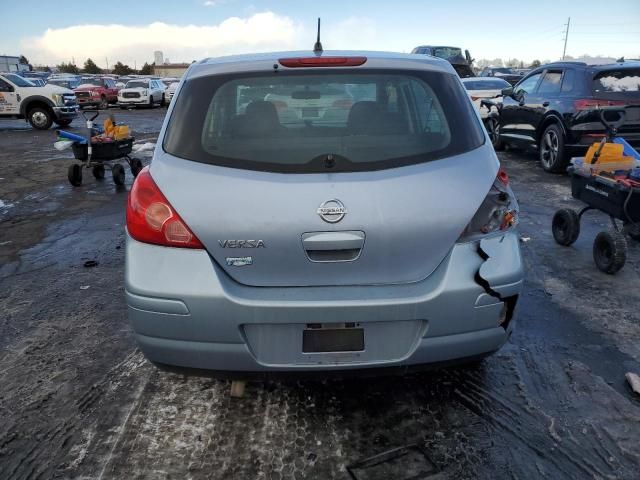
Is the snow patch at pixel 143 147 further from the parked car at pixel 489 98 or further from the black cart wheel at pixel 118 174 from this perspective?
the parked car at pixel 489 98

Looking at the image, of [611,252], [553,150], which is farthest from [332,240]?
[553,150]

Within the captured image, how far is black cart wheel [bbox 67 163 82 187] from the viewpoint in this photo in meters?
8.51

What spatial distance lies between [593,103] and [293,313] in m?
7.67

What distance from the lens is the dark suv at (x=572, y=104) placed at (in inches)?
312

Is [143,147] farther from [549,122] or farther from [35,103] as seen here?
[549,122]

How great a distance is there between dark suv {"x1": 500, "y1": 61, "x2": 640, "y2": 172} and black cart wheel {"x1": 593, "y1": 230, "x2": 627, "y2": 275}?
4.04 meters

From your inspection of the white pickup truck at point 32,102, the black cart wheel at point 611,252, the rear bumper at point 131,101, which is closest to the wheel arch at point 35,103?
the white pickup truck at point 32,102

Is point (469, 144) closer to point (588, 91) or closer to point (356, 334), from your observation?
point (356, 334)

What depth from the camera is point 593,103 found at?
807 centimetres

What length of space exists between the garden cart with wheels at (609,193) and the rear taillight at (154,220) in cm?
367

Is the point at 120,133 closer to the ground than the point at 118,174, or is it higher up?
higher up

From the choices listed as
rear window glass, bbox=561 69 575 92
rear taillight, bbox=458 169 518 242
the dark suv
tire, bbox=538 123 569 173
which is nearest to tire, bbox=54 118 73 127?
the dark suv

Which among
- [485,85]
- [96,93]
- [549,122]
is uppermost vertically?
[485,85]

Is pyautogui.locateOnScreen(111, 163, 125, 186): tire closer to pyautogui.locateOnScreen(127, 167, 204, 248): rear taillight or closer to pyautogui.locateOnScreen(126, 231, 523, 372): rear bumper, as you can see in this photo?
pyautogui.locateOnScreen(127, 167, 204, 248): rear taillight
